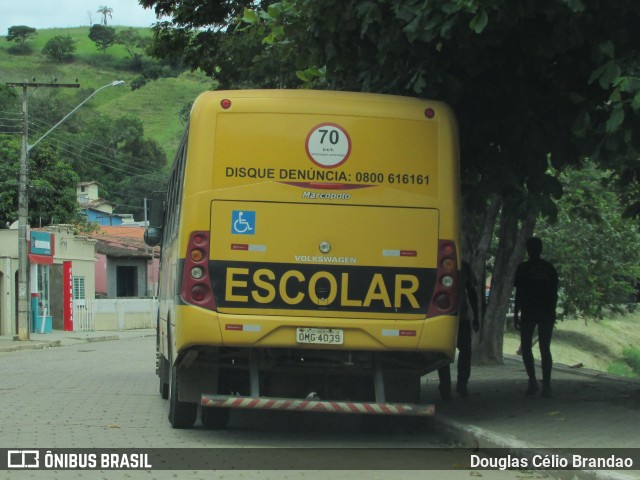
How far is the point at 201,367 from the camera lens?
10.1 m

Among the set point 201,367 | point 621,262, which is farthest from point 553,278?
point 621,262

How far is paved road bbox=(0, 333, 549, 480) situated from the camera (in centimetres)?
802

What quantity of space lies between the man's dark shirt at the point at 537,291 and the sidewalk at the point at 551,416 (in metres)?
0.97

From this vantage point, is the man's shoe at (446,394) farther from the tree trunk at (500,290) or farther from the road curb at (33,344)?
the road curb at (33,344)

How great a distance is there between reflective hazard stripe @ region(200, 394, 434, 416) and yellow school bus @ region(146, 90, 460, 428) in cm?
1

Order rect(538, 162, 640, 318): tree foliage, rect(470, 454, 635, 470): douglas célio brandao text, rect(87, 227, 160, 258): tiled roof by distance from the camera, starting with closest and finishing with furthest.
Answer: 1. rect(470, 454, 635, 470): douglas célio brandao text
2. rect(538, 162, 640, 318): tree foliage
3. rect(87, 227, 160, 258): tiled roof

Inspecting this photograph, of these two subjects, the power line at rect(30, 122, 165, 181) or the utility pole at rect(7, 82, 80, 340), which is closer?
the utility pole at rect(7, 82, 80, 340)

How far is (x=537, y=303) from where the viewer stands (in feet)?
40.3

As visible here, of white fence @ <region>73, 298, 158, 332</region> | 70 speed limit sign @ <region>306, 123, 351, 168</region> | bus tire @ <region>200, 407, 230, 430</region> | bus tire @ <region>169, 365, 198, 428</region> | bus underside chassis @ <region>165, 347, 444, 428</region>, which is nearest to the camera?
70 speed limit sign @ <region>306, 123, 351, 168</region>

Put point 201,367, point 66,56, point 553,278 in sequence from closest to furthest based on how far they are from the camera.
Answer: point 201,367 → point 553,278 → point 66,56

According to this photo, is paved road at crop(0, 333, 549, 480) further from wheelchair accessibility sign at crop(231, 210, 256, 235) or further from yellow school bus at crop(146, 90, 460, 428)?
wheelchair accessibility sign at crop(231, 210, 256, 235)

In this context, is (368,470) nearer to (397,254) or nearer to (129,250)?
(397,254)

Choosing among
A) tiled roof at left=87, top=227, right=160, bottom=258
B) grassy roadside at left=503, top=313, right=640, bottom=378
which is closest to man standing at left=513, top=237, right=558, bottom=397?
grassy roadside at left=503, top=313, right=640, bottom=378

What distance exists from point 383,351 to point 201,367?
5.95ft
